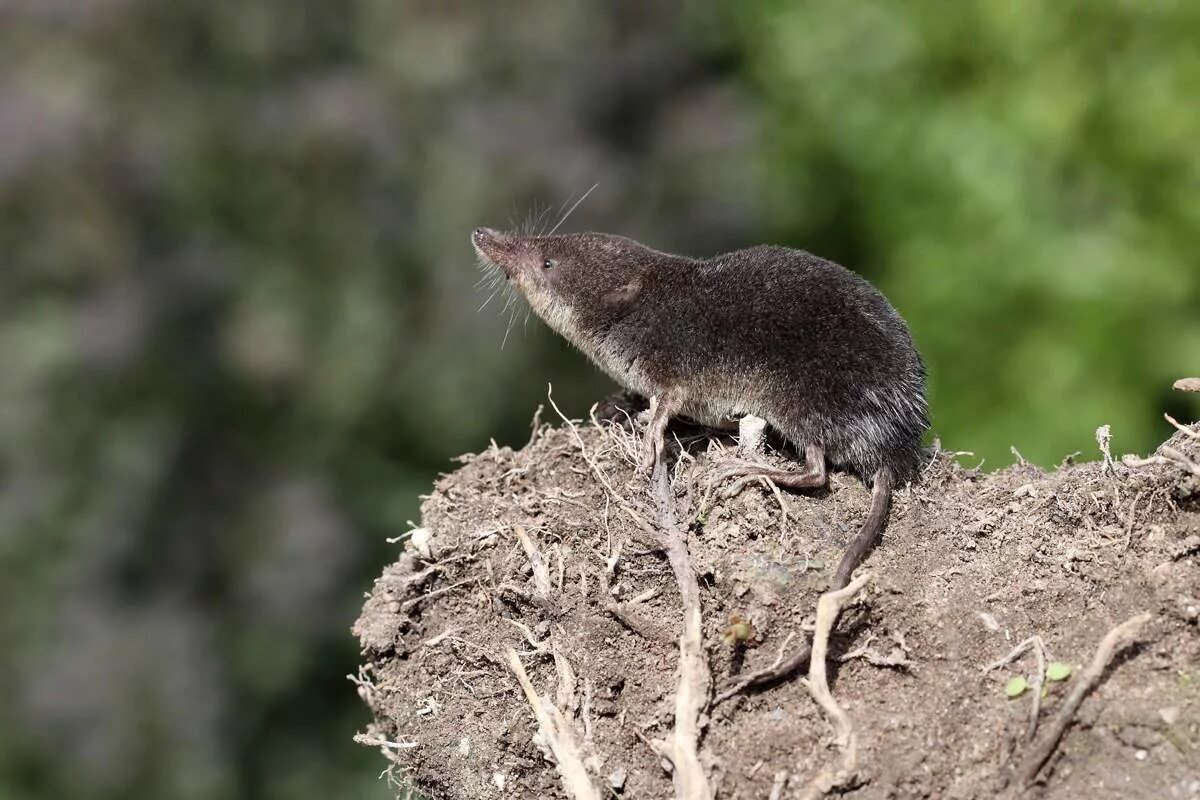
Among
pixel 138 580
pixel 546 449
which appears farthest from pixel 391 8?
pixel 546 449

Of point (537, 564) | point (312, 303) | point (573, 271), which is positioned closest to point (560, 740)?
point (537, 564)

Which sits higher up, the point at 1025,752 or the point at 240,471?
the point at 240,471

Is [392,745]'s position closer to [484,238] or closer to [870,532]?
[870,532]

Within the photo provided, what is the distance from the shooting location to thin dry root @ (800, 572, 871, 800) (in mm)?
1906

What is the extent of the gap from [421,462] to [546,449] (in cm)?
307

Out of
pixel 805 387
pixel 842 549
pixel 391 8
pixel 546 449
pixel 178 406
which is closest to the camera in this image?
pixel 842 549

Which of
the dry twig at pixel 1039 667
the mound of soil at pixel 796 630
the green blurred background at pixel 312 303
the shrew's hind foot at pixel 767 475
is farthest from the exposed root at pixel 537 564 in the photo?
the green blurred background at pixel 312 303

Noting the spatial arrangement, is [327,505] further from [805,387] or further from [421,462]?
[805,387]

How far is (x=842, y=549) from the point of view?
7.32ft

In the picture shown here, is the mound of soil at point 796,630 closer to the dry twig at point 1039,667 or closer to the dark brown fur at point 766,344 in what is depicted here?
the dry twig at point 1039,667

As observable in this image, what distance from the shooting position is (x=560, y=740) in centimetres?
210

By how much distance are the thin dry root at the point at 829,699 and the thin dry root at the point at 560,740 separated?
0.41m

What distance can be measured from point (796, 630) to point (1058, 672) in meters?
0.48

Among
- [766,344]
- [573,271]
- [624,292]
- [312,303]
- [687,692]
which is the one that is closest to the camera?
[687,692]
